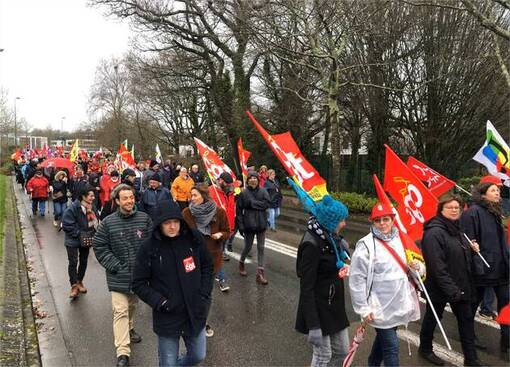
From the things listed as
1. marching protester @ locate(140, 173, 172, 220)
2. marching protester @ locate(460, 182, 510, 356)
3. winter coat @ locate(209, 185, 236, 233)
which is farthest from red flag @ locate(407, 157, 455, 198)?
marching protester @ locate(140, 173, 172, 220)

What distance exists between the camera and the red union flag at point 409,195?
5.11 metres

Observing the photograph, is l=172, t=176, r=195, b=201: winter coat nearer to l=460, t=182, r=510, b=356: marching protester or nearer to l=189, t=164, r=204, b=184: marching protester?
l=189, t=164, r=204, b=184: marching protester

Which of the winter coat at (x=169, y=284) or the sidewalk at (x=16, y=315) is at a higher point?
the winter coat at (x=169, y=284)

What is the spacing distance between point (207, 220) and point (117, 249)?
1.18 metres

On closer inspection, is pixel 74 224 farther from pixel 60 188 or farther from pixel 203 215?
pixel 60 188

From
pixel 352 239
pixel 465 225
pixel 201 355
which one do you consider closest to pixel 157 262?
pixel 201 355

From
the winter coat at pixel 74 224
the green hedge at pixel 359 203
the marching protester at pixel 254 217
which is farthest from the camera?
the green hedge at pixel 359 203

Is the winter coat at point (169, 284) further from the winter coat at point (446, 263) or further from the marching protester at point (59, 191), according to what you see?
the marching protester at point (59, 191)

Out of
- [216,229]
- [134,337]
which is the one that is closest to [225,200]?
[216,229]

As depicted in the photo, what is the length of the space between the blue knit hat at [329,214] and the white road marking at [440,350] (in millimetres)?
2254

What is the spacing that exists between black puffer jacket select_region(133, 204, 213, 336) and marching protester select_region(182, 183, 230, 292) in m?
1.92

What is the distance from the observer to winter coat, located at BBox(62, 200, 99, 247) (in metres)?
6.53

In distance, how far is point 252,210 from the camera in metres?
7.60

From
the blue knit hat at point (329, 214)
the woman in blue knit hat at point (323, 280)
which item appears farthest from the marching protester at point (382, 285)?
the blue knit hat at point (329, 214)
